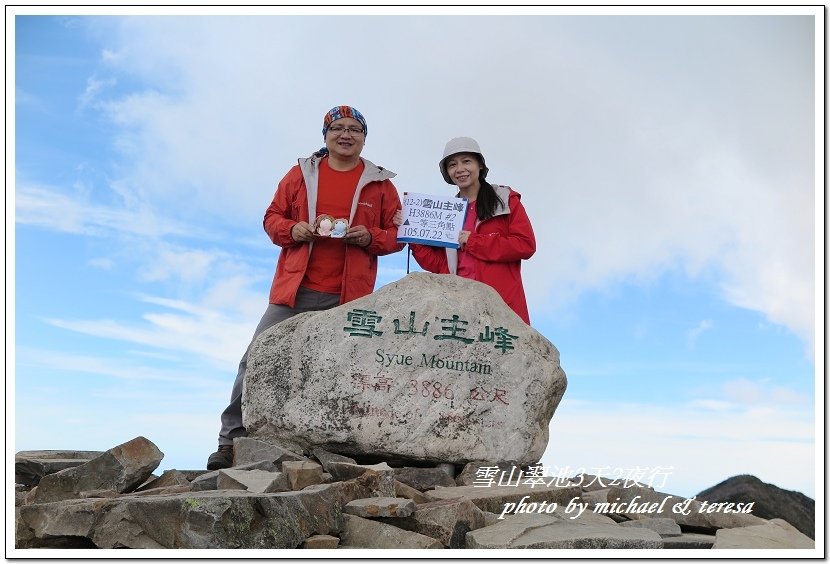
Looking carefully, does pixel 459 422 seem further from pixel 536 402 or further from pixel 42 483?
pixel 42 483

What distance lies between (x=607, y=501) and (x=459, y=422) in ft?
5.35

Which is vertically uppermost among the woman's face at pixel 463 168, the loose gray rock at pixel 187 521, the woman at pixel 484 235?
the woman's face at pixel 463 168

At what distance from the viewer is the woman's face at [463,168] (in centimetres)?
1010

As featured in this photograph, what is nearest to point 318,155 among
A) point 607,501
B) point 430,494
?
point 430,494

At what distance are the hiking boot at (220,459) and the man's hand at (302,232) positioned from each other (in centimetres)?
243

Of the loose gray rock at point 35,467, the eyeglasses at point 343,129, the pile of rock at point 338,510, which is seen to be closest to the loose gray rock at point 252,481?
the pile of rock at point 338,510

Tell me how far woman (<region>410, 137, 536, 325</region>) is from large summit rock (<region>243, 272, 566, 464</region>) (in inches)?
21.0

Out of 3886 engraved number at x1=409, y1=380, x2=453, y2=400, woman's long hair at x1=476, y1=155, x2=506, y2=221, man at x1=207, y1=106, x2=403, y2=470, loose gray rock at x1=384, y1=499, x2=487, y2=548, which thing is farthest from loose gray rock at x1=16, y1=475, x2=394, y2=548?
woman's long hair at x1=476, y1=155, x2=506, y2=221

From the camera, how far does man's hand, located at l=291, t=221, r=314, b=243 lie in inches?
388

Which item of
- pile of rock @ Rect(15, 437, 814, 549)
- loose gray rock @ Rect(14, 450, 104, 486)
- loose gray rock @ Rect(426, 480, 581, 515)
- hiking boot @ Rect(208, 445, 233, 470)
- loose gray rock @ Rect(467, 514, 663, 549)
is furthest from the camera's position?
hiking boot @ Rect(208, 445, 233, 470)

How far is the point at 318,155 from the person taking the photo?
10.5m

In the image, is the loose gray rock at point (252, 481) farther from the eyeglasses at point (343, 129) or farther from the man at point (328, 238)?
the eyeglasses at point (343, 129)

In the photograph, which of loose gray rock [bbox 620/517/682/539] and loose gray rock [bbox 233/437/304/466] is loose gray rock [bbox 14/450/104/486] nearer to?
loose gray rock [bbox 233/437/304/466]

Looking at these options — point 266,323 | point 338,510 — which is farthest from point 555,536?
point 266,323
